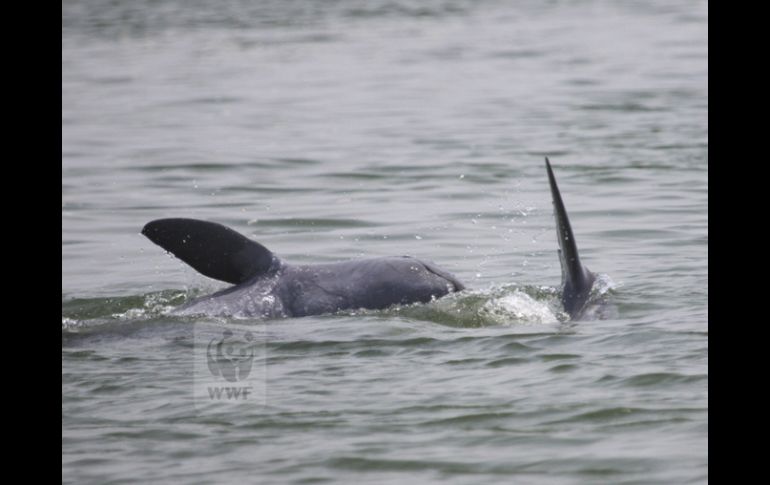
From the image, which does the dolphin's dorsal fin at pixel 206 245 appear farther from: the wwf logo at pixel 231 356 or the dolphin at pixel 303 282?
the wwf logo at pixel 231 356

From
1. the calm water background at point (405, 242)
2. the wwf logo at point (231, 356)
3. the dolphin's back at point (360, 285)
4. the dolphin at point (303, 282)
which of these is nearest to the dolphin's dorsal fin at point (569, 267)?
the dolphin at point (303, 282)

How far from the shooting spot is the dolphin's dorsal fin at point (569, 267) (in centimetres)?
755

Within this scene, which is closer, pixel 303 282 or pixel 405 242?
pixel 303 282

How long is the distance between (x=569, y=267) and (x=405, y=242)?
130 inches

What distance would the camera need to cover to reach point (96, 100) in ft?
68.9

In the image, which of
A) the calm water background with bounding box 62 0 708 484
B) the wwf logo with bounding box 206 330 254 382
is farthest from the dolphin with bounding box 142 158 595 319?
the wwf logo with bounding box 206 330 254 382

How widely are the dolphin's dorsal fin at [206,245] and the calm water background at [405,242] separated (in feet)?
1.09

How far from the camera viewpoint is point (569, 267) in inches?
308

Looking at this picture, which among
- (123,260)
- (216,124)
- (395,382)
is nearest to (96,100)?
(216,124)

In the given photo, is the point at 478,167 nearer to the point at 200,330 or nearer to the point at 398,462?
the point at 200,330

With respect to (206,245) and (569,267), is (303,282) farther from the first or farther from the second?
(569,267)

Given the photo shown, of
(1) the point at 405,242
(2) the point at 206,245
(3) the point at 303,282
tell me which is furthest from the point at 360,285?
(1) the point at 405,242
